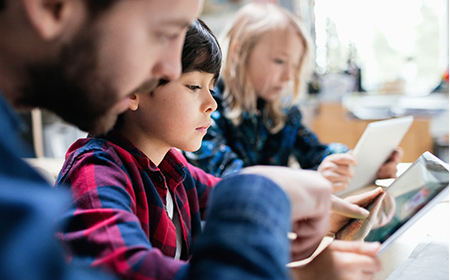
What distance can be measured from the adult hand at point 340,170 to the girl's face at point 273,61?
44 centimetres

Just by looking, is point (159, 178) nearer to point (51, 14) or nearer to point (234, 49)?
point (51, 14)

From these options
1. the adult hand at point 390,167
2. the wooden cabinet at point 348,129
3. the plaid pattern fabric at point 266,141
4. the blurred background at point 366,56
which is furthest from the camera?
the blurred background at point 366,56

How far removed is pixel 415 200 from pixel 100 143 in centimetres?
46

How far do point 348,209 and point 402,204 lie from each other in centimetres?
9

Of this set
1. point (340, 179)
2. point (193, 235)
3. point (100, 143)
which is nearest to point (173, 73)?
point (100, 143)

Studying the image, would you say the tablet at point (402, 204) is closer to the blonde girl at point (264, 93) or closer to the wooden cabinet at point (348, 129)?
the blonde girl at point (264, 93)

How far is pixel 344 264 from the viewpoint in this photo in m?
0.42

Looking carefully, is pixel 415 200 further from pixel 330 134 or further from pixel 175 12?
pixel 330 134

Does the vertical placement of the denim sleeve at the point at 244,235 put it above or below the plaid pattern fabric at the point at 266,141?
above

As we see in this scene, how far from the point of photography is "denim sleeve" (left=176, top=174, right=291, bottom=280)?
285 millimetres

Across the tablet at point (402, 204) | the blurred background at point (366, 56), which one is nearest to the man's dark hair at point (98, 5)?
the tablet at point (402, 204)

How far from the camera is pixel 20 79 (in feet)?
1.13

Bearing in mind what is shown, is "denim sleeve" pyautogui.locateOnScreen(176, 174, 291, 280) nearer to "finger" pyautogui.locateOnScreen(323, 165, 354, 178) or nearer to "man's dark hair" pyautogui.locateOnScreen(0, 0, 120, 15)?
"man's dark hair" pyautogui.locateOnScreen(0, 0, 120, 15)

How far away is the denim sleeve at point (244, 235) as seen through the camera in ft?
0.93
